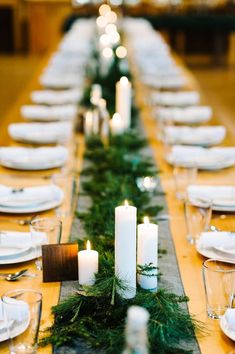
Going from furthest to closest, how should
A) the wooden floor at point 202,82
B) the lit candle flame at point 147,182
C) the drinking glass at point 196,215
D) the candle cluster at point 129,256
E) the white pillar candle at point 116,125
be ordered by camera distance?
the wooden floor at point 202,82 < the white pillar candle at point 116,125 < the lit candle flame at point 147,182 < the drinking glass at point 196,215 < the candle cluster at point 129,256

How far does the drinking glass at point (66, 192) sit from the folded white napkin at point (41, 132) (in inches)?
26.1

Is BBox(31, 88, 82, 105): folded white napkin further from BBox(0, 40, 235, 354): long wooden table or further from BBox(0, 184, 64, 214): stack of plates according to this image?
BBox(0, 184, 64, 214): stack of plates

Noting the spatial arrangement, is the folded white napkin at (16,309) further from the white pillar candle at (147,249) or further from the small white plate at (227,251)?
the small white plate at (227,251)

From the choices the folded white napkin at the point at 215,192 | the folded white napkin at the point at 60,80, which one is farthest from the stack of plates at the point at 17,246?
the folded white napkin at the point at 60,80

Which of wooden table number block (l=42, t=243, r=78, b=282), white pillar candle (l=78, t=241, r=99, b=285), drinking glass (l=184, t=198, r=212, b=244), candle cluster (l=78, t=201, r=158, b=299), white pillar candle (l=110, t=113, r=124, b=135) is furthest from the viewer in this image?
white pillar candle (l=110, t=113, r=124, b=135)

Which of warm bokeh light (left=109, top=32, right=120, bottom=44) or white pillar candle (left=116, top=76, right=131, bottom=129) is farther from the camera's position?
warm bokeh light (left=109, top=32, right=120, bottom=44)

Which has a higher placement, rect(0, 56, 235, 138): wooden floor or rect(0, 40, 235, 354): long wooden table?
rect(0, 56, 235, 138): wooden floor

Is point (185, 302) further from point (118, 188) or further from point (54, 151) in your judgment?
point (54, 151)

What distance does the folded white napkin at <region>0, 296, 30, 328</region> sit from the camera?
1318 millimetres

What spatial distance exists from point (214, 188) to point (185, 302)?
0.78m

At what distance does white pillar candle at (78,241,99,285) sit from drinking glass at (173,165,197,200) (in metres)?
0.86

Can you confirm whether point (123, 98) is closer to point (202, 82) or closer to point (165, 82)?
point (165, 82)

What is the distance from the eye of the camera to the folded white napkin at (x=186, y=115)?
11.6ft

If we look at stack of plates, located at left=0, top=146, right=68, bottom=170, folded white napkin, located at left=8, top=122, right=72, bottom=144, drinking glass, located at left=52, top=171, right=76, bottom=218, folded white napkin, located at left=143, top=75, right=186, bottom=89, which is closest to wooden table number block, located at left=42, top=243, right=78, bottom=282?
drinking glass, located at left=52, top=171, right=76, bottom=218
